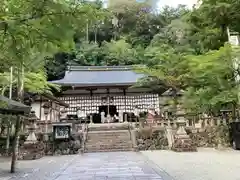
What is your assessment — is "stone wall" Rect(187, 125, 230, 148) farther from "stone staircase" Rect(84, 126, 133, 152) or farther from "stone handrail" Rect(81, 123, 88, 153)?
"stone handrail" Rect(81, 123, 88, 153)

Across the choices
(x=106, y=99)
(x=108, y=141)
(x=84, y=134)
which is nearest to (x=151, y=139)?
(x=108, y=141)

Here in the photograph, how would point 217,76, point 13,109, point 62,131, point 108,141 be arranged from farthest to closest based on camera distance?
point 108,141 < point 62,131 < point 217,76 < point 13,109

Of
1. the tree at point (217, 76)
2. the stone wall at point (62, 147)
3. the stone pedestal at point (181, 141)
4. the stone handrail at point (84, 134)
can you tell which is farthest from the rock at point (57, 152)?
the tree at point (217, 76)

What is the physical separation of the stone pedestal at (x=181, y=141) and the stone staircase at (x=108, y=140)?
254 cm

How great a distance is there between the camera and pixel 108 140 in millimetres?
16656

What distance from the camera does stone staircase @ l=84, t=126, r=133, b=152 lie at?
15547 millimetres

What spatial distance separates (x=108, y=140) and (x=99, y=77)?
1322cm

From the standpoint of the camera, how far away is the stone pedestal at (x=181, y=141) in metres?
13.7

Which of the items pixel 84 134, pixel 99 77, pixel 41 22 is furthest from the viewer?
pixel 99 77

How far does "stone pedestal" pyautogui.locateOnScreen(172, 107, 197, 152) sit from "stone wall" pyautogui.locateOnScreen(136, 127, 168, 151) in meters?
1.01

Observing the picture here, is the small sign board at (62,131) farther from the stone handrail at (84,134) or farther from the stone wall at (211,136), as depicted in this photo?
the stone wall at (211,136)

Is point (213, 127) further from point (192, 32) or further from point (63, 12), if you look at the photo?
point (63, 12)

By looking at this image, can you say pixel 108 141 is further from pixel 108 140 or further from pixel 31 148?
pixel 31 148

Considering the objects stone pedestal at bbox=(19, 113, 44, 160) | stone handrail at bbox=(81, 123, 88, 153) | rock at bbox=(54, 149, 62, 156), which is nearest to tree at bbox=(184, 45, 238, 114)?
stone handrail at bbox=(81, 123, 88, 153)
